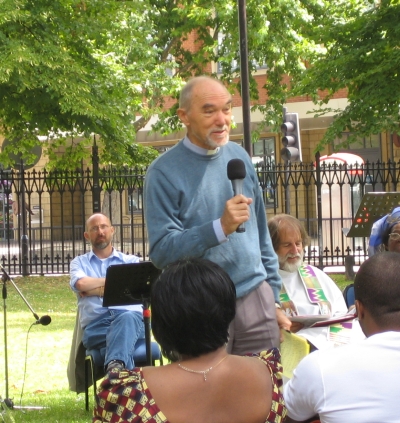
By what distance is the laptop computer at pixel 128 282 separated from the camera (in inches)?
226

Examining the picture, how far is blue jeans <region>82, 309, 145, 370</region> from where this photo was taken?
6.32 metres

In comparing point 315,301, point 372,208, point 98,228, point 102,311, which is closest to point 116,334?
point 102,311

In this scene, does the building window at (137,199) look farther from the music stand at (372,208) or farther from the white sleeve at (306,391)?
the white sleeve at (306,391)

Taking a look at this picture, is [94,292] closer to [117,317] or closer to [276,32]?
[117,317]

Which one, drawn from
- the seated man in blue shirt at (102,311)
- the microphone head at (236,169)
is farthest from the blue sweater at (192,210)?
the seated man in blue shirt at (102,311)

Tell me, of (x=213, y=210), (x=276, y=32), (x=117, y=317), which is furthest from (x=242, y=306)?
(x=276, y=32)

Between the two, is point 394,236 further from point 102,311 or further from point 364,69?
point 364,69

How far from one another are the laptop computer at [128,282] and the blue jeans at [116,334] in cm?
62

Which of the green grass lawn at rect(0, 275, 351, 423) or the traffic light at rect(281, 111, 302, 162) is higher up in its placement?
the traffic light at rect(281, 111, 302, 162)

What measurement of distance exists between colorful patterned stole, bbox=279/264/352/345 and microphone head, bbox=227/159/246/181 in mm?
1329

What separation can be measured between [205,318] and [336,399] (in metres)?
0.49

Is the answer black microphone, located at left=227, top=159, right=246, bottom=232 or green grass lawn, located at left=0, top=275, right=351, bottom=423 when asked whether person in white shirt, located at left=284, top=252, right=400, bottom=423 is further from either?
green grass lawn, located at left=0, top=275, right=351, bottom=423

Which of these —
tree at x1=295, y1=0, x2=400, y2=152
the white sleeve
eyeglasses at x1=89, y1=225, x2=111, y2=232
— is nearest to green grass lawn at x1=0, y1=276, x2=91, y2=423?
eyeglasses at x1=89, y1=225, x2=111, y2=232

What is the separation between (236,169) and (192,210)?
0.98 ft
